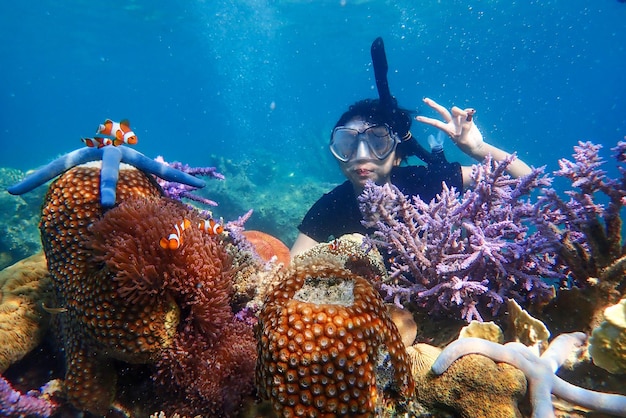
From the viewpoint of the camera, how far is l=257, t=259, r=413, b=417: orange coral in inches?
57.4

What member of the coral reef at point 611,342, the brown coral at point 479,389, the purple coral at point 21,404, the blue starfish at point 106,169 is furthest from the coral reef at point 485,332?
the purple coral at point 21,404

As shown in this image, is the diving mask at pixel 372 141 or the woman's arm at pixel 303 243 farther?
the woman's arm at pixel 303 243

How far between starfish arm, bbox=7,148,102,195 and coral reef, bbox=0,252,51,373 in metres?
0.94

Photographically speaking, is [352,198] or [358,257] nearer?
[358,257]

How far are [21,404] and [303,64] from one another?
7240 cm

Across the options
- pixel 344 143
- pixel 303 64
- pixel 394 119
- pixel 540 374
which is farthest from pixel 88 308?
pixel 303 64

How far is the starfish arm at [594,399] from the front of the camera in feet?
5.09

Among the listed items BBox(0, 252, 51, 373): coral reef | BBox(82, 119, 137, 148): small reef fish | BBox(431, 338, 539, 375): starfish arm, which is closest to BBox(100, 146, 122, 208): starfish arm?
BBox(82, 119, 137, 148): small reef fish

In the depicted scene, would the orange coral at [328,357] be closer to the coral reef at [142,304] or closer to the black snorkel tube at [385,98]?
the coral reef at [142,304]

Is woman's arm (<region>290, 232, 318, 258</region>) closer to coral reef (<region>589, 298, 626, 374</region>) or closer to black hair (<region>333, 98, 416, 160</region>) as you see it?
black hair (<region>333, 98, 416, 160</region>)

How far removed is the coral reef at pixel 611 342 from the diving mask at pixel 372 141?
311cm

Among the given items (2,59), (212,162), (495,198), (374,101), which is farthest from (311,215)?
(2,59)

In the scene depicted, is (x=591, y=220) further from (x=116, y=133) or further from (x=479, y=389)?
(x=116, y=133)

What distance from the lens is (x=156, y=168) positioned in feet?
8.61
